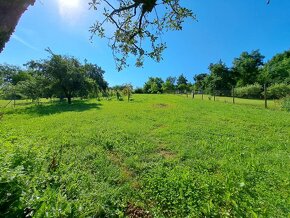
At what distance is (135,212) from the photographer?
3652 mm

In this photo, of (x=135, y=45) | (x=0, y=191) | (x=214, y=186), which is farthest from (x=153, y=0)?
(x=0, y=191)

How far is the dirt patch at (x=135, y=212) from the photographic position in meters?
3.58

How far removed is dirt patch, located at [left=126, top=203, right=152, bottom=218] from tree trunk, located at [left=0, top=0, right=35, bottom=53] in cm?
308

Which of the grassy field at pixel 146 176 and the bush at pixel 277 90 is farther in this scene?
the bush at pixel 277 90

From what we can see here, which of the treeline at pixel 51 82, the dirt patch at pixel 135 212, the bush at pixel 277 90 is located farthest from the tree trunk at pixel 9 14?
→ the bush at pixel 277 90

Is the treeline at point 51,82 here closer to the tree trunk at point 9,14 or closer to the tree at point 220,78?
the tree trunk at point 9,14

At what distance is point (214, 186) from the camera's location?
4301 mm

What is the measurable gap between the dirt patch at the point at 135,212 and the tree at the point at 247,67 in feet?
187

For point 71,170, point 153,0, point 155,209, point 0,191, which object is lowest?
point 155,209

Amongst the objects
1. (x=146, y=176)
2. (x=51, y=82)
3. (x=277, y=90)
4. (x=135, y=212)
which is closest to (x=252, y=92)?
(x=277, y=90)

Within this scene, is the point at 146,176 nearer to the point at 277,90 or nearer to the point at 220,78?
the point at 277,90

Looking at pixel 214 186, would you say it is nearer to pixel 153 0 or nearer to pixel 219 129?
pixel 153 0

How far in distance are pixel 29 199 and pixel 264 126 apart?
10.2 meters

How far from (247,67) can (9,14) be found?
209 feet
